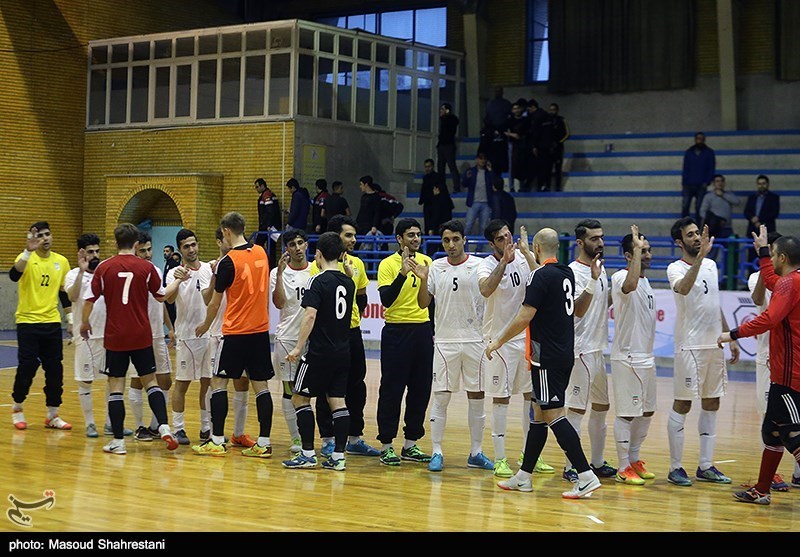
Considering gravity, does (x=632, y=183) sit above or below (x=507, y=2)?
below

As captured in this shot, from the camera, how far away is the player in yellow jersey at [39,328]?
11.8 m

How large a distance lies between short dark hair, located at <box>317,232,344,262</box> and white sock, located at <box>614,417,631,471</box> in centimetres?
287

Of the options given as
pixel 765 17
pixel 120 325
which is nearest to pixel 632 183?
pixel 765 17

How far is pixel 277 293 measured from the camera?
1046cm

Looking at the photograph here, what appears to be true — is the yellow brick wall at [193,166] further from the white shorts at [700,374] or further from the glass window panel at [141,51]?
the white shorts at [700,374]

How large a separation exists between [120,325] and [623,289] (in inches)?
183

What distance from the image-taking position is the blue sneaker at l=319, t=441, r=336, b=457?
10336mm

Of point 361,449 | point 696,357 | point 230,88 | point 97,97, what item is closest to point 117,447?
point 361,449

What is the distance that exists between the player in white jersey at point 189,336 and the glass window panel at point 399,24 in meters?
21.7

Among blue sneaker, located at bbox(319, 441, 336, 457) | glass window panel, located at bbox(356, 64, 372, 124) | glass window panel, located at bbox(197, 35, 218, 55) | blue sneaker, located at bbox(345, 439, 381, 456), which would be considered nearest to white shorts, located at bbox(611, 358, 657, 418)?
blue sneaker, located at bbox(345, 439, 381, 456)

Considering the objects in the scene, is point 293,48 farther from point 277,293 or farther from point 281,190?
point 277,293

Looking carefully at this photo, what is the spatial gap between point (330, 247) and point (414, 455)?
7.33 feet

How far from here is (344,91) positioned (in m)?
27.1

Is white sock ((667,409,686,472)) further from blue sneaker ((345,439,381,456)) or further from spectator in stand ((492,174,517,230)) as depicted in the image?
spectator in stand ((492,174,517,230))
